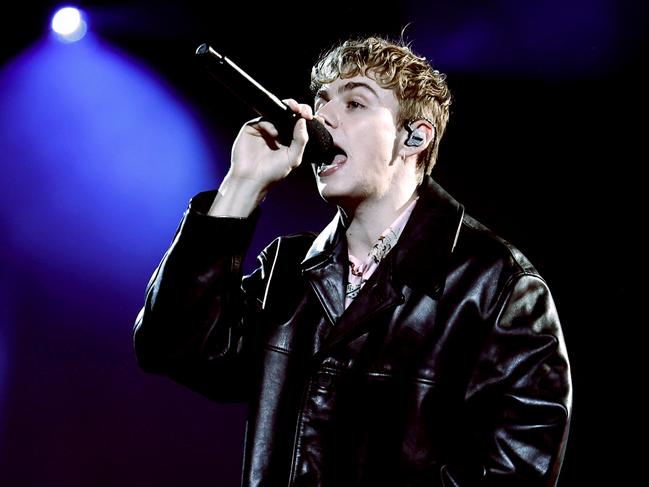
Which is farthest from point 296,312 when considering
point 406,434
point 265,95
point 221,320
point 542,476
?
point 542,476

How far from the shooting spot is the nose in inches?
67.6

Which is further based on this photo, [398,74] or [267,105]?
[398,74]

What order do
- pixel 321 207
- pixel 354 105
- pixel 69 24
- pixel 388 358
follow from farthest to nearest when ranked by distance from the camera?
1. pixel 321 207
2. pixel 69 24
3. pixel 354 105
4. pixel 388 358

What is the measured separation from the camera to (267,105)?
139 centimetres

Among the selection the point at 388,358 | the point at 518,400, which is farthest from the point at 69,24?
the point at 518,400

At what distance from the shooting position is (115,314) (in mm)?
3438

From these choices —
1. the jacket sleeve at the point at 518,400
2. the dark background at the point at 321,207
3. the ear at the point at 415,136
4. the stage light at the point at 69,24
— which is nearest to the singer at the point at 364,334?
the jacket sleeve at the point at 518,400

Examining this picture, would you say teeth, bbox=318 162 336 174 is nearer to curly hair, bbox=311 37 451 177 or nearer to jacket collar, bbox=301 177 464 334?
jacket collar, bbox=301 177 464 334

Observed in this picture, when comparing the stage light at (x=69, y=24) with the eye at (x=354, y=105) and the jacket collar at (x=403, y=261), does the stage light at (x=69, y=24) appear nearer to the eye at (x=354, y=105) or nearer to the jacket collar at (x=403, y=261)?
the eye at (x=354, y=105)

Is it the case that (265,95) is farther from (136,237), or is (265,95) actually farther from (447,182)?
(136,237)

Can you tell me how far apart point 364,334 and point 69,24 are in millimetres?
2651

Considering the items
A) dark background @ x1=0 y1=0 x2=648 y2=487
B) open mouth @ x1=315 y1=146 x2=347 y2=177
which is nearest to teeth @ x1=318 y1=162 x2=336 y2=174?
open mouth @ x1=315 y1=146 x2=347 y2=177

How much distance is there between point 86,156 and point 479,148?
6.64ft

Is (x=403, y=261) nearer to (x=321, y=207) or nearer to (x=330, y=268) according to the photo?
(x=330, y=268)
